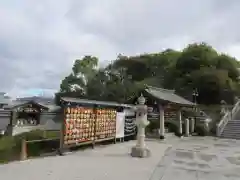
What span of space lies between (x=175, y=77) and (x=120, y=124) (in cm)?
2370

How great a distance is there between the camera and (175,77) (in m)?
38.8

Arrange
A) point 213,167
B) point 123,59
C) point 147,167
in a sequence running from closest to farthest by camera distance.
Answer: point 147,167, point 213,167, point 123,59

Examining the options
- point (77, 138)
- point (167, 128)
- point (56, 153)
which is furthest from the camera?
point (167, 128)

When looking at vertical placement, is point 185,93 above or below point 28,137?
above

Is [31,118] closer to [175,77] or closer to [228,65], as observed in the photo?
[175,77]

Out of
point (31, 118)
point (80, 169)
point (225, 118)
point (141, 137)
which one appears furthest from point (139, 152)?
point (31, 118)

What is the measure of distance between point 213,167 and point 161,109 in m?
9.96

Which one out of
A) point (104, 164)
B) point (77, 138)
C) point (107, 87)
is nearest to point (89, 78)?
point (107, 87)

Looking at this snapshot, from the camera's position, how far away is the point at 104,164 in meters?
8.88

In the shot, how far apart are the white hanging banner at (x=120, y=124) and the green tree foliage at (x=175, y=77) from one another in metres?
15.3

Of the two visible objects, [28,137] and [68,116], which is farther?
[28,137]

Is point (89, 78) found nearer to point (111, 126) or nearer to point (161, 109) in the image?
point (161, 109)

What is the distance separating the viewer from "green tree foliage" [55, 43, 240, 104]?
1347 inches

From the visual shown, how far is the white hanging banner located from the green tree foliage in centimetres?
1533
